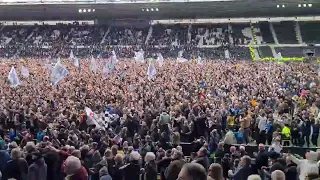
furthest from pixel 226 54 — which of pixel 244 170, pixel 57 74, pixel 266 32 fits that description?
pixel 244 170

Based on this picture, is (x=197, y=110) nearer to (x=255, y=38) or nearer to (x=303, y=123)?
(x=303, y=123)

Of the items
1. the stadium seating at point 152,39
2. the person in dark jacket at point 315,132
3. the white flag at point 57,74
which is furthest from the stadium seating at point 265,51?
the person in dark jacket at point 315,132

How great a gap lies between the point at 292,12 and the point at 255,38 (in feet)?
23.6

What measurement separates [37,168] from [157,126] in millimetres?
6834

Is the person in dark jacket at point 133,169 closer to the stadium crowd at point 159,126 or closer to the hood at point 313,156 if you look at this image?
the stadium crowd at point 159,126

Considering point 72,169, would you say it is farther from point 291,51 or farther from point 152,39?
point 152,39

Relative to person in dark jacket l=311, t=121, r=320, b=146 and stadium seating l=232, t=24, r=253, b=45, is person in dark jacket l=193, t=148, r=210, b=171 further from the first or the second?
stadium seating l=232, t=24, r=253, b=45

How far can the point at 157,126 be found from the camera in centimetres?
1638

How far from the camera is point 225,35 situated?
68875 millimetres

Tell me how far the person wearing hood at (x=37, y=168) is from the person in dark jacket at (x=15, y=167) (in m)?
0.23

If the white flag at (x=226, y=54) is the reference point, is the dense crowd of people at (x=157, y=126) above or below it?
below

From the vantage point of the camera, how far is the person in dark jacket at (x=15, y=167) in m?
9.93

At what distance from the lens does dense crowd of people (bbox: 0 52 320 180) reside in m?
10.1

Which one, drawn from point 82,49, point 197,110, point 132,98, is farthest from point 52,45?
point 197,110
